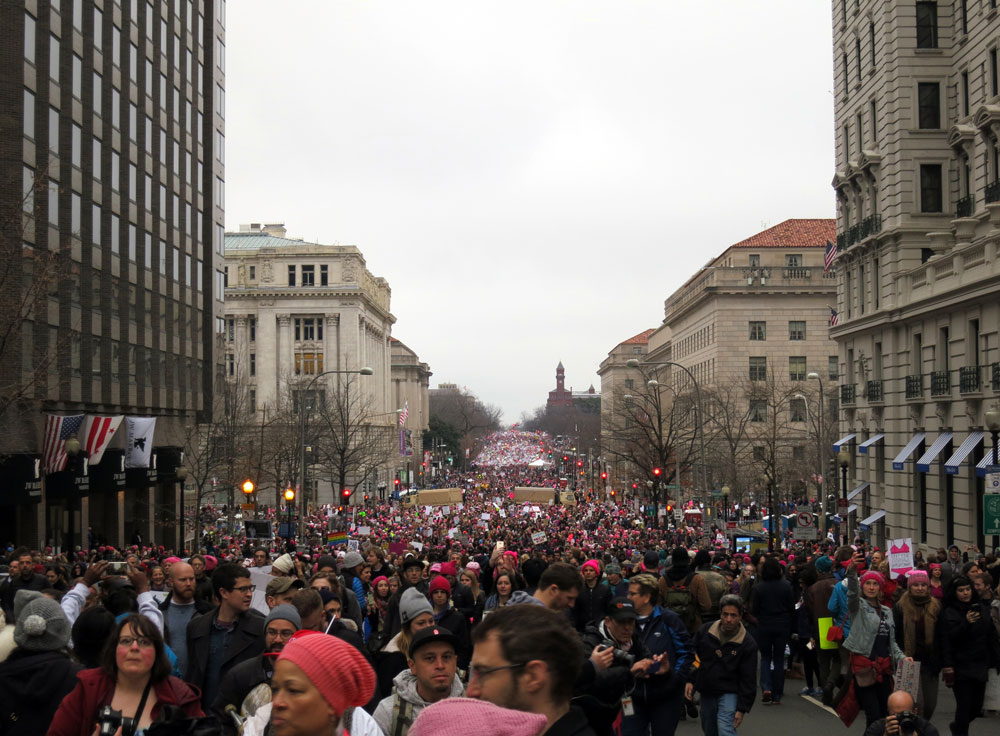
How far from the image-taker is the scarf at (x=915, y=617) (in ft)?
40.1

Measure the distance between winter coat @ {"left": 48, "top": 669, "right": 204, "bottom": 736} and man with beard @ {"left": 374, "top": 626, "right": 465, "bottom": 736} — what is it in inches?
39.2

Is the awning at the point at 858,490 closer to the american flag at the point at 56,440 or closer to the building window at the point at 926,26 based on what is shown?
the building window at the point at 926,26

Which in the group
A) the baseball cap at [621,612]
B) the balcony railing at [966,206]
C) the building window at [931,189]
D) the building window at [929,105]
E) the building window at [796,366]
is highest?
Result: the building window at [929,105]

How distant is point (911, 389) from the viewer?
4022 cm

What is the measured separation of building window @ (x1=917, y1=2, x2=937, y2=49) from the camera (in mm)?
41500

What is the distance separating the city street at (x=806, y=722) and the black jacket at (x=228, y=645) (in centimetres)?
615

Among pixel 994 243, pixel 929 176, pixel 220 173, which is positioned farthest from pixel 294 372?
pixel 994 243

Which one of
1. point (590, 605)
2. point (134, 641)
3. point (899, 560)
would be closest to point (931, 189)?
point (899, 560)

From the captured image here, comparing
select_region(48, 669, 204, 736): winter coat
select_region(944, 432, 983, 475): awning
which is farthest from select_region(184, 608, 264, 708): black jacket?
select_region(944, 432, 983, 475): awning

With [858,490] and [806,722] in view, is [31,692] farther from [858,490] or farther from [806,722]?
[858,490]

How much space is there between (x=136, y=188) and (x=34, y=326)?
11.6 meters

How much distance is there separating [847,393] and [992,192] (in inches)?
500

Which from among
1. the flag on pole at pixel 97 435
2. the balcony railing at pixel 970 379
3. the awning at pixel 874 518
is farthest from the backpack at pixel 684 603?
the awning at pixel 874 518

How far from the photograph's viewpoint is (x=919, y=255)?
1654 inches
